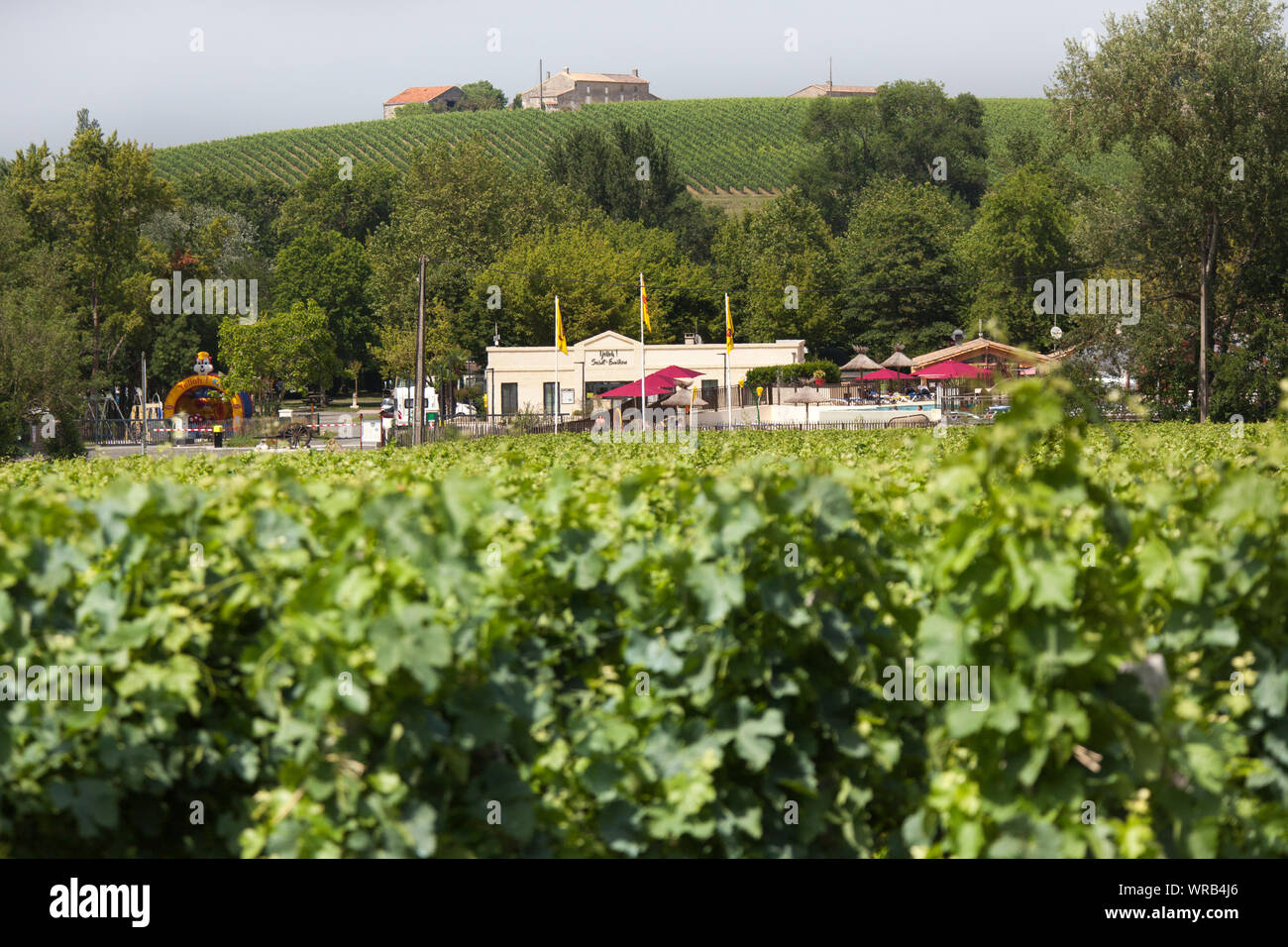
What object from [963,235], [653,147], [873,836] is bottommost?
[873,836]

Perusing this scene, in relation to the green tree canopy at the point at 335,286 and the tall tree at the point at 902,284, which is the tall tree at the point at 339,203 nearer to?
the green tree canopy at the point at 335,286

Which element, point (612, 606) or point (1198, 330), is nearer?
point (612, 606)

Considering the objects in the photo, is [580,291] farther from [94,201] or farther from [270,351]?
[94,201]

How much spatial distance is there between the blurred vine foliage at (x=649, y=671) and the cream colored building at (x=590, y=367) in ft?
196

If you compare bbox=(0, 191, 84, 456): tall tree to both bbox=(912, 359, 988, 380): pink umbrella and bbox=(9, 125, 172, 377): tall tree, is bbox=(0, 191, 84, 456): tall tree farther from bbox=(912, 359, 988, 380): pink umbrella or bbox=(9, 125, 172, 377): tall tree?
bbox=(912, 359, 988, 380): pink umbrella

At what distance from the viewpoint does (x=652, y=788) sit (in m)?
4.55

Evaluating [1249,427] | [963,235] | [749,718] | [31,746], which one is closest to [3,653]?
[31,746]

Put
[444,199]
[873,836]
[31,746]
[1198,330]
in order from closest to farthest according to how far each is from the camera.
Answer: [31,746]
[873,836]
[1198,330]
[444,199]

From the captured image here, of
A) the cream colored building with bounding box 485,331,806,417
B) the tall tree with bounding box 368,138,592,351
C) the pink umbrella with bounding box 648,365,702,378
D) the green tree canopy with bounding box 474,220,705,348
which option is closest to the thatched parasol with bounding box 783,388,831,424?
the pink umbrella with bounding box 648,365,702,378

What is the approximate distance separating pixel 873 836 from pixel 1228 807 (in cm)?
126

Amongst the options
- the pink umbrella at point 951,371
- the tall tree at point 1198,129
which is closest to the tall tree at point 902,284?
the pink umbrella at point 951,371

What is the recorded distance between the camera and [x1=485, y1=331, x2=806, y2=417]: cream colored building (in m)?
65.5
